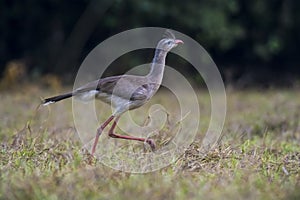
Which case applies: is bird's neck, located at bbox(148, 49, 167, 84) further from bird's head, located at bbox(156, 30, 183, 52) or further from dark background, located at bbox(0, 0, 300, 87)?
dark background, located at bbox(0, 0, 300, 87)

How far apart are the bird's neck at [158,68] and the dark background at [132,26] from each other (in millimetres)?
7911

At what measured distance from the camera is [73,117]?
374 inches

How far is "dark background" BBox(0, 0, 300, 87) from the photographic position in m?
15.3

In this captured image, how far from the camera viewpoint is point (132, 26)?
15359 millimetres

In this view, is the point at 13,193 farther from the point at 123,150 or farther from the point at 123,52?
the point at 123,52

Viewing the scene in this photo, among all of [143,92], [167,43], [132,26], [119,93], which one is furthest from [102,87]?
[132,26]

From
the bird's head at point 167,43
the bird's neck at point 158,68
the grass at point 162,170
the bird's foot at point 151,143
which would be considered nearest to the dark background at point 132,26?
the grass at point 162,170

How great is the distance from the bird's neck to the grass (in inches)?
34.5

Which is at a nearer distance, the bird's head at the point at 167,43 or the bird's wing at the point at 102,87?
the bird's wing at the point at 102,87

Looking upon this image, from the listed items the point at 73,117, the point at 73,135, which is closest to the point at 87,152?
the point at 73,135

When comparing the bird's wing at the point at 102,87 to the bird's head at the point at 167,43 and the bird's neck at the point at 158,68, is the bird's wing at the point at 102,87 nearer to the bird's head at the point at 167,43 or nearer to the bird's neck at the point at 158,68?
the bird's neck at the point at 158,68

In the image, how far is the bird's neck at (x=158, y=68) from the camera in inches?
261

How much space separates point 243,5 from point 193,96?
14.6 ft

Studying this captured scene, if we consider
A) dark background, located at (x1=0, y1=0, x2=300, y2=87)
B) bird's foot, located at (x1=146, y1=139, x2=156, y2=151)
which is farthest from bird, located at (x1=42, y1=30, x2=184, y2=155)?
dark background, located at (x1=0, y1=0, x2=300, y2=87)
